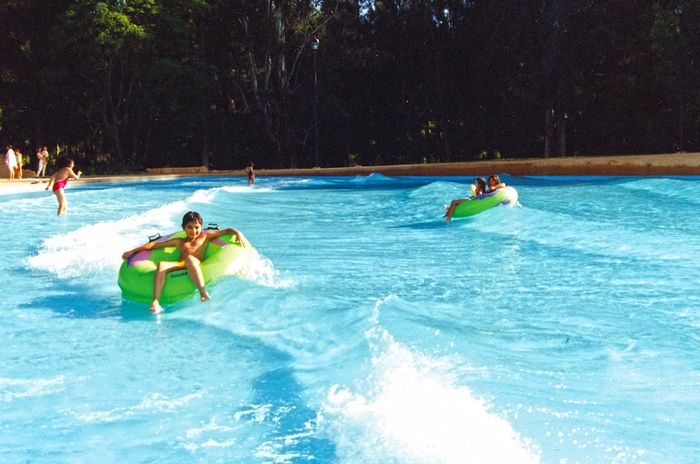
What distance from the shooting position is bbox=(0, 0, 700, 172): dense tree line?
1073 inches

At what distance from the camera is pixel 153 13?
28766 millimetres

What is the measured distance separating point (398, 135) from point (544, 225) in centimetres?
2287

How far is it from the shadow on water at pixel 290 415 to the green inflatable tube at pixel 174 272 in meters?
1.84

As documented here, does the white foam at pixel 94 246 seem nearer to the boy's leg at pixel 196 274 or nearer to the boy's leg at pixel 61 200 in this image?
the boy's leg at pixel 61 200

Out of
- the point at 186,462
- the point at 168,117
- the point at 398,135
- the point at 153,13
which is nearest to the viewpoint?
the point at 186,462

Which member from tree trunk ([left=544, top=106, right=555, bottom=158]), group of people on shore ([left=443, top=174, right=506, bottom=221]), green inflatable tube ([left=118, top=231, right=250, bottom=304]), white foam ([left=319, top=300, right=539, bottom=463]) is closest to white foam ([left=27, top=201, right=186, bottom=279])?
green inflatable tube ([left=118, top=231, right=250, bottom=304])

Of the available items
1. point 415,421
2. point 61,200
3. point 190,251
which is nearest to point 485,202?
point 190,251

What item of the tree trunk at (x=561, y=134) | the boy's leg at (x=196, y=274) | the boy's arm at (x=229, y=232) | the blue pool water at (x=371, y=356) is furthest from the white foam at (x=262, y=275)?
the tree trunk at (x=561, y=134)

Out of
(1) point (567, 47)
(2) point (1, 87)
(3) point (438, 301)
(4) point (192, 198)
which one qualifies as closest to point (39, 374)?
(3) point (438, 301)

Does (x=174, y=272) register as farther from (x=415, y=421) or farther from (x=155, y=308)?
(x=415, y=421)

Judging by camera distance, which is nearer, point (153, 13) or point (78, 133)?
point (153, 13)

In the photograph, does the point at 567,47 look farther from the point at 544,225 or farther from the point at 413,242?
the point at 413,242

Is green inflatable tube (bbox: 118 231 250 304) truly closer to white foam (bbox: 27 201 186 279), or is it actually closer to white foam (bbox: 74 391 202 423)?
white foam (bbox: 27 201 186 279)

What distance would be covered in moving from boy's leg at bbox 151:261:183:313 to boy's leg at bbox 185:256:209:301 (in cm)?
11
